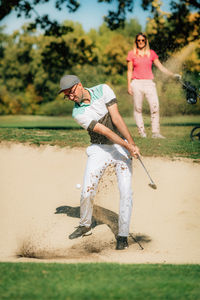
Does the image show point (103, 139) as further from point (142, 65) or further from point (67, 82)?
point (142, 65)

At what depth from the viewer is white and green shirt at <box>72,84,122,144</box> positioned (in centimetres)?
525

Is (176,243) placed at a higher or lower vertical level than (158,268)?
lower

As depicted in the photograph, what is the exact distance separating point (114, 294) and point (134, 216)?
141 inches

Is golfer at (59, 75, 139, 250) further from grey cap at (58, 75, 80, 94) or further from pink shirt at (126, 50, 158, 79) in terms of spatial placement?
pink shirt at (126, 50, 158, 79)

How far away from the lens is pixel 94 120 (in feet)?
17.1

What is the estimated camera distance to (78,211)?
7.14m

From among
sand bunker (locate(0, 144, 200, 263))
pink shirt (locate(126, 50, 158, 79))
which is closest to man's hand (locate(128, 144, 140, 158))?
sand bunker (locate(0, 144, 200, 263))

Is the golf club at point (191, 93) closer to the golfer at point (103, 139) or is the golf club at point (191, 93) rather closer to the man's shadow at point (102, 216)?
the man's shadow at point (102, 216)

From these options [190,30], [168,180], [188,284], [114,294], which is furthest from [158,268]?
[190,30]

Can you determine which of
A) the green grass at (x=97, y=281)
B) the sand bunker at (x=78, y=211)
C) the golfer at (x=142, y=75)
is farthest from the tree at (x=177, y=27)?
the green grass at (x=97, y=281)

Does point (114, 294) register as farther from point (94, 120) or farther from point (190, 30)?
point (190, 30)

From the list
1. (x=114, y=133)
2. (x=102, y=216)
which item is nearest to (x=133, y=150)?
(x=114, y=133)

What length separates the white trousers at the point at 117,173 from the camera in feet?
17.9

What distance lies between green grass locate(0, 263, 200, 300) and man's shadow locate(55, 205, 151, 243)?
184 centimetres
